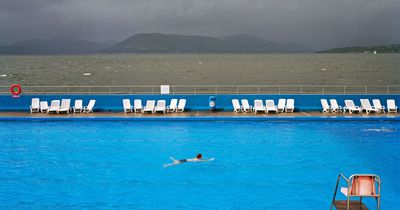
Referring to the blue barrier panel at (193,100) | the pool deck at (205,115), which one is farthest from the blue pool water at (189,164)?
the blue barrier panel at (193,100)

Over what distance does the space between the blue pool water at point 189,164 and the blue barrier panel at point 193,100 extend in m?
2.42

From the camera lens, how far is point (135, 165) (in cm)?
1202

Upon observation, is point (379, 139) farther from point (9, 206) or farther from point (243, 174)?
point (9, 206)

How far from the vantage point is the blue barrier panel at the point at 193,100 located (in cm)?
1980

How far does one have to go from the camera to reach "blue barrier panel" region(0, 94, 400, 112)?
19.8 metres

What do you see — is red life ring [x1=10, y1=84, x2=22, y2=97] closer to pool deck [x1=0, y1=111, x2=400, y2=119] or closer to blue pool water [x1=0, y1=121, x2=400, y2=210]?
pool deck [x1=0, y1=111, x2=400, y2=119]

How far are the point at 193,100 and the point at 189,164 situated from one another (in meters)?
8.64

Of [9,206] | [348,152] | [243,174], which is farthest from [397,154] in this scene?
[9,206]

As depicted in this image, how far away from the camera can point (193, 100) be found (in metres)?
20.3

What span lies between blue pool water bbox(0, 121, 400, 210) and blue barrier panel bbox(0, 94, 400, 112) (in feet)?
7.94

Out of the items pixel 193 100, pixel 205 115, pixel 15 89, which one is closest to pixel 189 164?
pixel 205 115

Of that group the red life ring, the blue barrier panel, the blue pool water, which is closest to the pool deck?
the blue pool water

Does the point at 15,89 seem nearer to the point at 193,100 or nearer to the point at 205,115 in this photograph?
the point at 193,100

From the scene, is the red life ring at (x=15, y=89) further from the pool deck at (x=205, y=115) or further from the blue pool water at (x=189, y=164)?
the blue pool water at (x=189, y=164)
